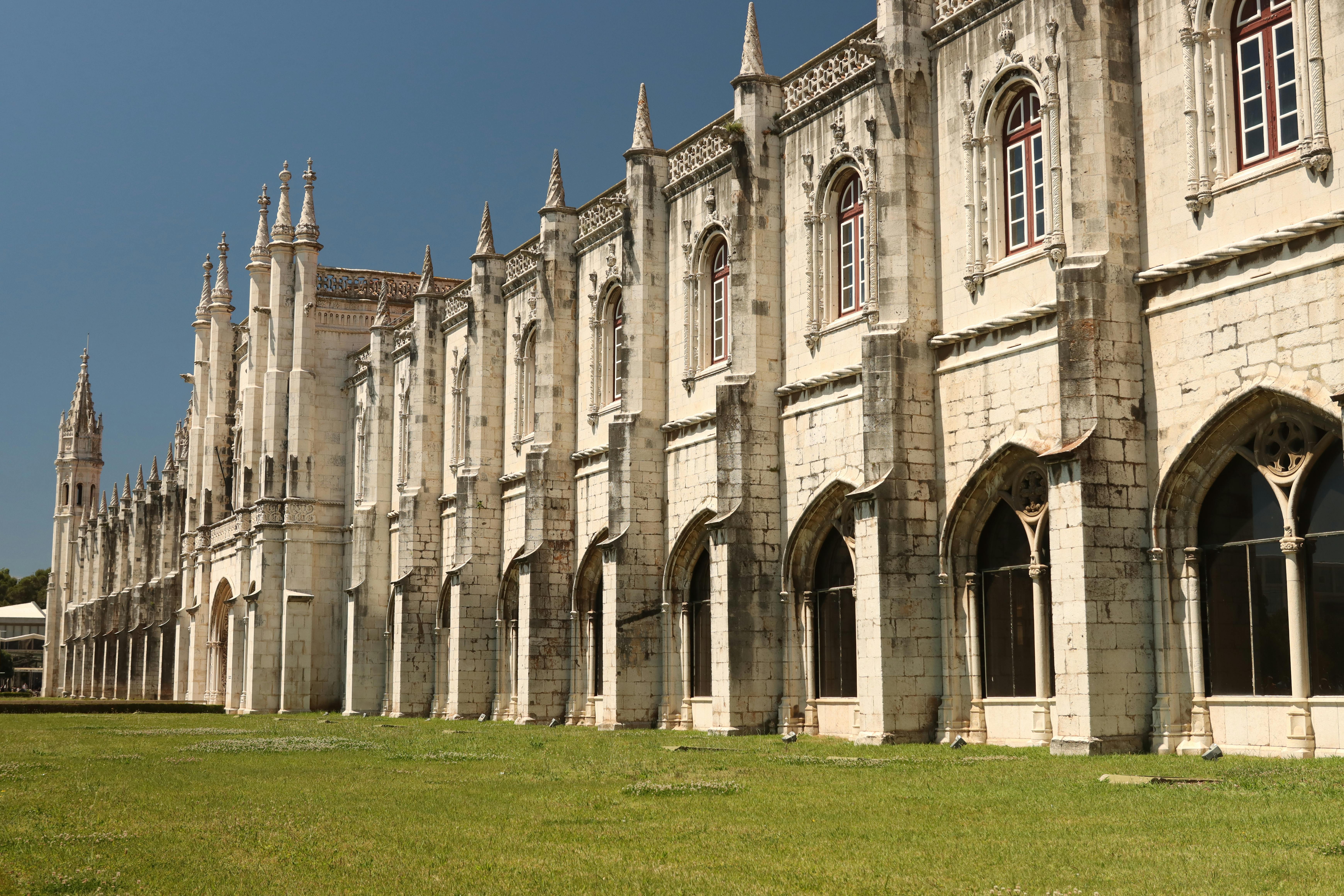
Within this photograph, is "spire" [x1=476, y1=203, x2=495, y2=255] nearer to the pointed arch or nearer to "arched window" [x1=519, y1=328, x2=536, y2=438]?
"arched window" [x1=519, y1=328, x2=536, y2=438]

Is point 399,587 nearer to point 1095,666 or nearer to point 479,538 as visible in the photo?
point 479,538

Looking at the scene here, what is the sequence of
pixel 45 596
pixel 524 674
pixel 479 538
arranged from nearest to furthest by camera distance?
1. pixel 524 674
2. pixel 479 538
3. pixel 45 596

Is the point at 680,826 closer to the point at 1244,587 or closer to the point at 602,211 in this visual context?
the point at 1244,587

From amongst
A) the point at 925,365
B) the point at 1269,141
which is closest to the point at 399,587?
the point at 925,365

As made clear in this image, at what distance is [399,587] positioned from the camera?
4247 cm

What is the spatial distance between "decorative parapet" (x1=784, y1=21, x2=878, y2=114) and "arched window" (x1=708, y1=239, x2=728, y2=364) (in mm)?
3527

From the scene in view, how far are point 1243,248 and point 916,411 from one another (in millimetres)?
6256

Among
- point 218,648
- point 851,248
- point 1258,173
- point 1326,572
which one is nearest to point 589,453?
point 851,248

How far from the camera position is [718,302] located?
98.3 feet

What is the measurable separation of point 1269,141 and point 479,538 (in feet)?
84.0

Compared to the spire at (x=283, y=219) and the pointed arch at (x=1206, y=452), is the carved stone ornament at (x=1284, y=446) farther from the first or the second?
the spire at (x=283, y=219)

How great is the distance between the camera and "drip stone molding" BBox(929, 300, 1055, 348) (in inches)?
814

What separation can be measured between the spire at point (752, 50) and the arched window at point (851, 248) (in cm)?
364

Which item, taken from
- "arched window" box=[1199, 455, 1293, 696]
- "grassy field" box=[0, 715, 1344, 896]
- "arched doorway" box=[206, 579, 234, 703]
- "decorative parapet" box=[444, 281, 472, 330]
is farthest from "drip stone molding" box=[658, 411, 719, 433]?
"arched doorway" box=[206, 579, 234, 703]
